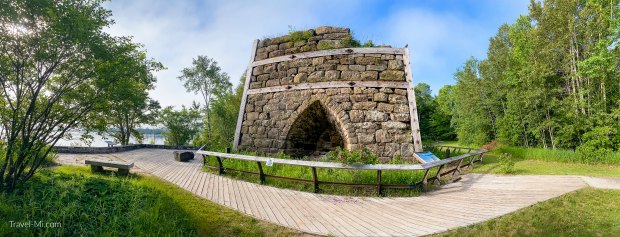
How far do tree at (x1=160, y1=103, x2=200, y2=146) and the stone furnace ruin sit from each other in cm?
2129

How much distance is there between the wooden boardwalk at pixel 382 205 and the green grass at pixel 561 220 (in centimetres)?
22

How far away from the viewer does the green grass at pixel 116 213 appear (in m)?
3.14

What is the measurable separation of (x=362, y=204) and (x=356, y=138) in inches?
119

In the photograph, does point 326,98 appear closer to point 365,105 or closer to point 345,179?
point 365,105

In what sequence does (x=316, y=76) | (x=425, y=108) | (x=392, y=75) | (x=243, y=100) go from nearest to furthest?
(x=392, y=75) < (x=316, y=76) < (x=243, y=100) < (x=425, y=108)

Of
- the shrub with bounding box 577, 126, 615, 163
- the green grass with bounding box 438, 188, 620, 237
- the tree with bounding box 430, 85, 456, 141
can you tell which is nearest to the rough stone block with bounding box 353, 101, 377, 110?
the green grass with bounding box 438, 188, 620, 237

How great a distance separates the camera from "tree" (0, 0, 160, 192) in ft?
14.3

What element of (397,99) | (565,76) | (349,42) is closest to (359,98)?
(397,99)

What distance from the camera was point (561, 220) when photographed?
354cm

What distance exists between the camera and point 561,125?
12703 millimetres

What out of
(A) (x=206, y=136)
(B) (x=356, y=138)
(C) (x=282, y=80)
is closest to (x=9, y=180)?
(C) (x=282, y=80)

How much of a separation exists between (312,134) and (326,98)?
185 cm

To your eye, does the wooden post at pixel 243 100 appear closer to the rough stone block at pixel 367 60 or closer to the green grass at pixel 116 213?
the rough stone block at pixel 367 60

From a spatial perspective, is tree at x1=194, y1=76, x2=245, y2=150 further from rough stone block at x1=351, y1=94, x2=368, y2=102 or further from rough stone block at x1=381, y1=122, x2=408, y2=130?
rough stone block at x1=381, y1=122, x2=408, y2=130
